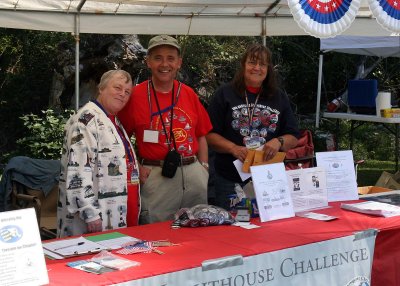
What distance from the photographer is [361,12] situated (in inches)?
202

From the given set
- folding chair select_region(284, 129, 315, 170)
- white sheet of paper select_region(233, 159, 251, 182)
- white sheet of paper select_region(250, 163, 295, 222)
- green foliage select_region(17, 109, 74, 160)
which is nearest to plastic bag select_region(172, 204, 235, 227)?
white sheet of paper select_region(250, 163, 295, 222)

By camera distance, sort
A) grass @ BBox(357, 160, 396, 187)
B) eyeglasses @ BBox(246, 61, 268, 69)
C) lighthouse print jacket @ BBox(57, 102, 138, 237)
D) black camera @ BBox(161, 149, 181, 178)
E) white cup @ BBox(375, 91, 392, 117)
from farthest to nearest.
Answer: grass @ BBox(357, 160, 396, 187) < white cup @ BBox(375, 91, 392, 117) < eyeglasses @ BBox(246, 61, 268, 69) < black camera @ BBox(161, 149, 181, 178) < lighthouse print jacket @ BBox(57, 102, 138, 237)

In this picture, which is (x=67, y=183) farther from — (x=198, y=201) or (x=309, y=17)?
(x=309, y=17)

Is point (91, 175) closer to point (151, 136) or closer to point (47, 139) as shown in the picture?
point (151, 136)

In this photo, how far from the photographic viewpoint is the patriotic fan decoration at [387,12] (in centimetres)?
312

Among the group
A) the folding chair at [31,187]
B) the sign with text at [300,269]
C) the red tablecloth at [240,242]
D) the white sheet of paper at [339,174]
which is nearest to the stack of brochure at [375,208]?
the red tablecloth at [240,242]

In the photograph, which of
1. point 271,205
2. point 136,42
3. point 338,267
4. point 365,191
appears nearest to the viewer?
point 338,267

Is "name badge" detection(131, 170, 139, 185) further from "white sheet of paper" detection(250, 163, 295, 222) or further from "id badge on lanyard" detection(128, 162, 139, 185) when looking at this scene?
"white sheet of paper" detection(250, 163, 295, 222)

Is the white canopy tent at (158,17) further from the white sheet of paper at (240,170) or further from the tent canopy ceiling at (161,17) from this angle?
the white sheet of paper at (240,170)

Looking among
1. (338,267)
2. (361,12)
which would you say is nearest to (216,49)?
(361,12)

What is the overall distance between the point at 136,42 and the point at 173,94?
240 inches

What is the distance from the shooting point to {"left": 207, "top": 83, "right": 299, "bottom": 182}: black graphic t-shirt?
324 centimetres

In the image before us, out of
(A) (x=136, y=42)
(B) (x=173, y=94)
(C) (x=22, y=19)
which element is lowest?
(B) (x=173, y=94)

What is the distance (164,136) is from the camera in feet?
9.85
